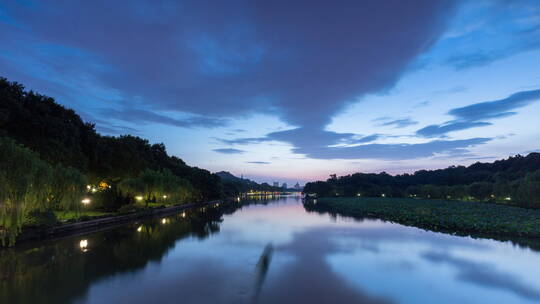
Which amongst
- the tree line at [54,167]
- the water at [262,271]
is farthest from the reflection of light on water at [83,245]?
the tree line at [54,167]

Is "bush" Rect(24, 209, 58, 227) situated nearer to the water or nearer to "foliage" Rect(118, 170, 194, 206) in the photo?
the water

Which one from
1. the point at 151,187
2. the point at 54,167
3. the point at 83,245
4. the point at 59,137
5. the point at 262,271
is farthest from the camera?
the point at 151,187

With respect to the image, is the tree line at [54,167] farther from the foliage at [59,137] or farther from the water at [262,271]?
the water at [262,271]

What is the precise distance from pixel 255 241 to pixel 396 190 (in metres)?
111

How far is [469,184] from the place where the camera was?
106 m

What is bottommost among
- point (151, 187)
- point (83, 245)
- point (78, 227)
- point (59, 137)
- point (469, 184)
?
point (83, 245)

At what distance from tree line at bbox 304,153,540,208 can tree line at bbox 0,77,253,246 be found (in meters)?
62.0

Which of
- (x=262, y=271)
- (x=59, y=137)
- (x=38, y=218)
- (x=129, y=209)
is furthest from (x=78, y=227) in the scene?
(x=262, y=271)

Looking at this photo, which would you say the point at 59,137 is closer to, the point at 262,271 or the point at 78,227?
the point at 78,227

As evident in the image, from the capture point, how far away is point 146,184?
39562 mm

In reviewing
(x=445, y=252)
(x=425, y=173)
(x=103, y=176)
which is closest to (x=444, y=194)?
(x=425, y=173)

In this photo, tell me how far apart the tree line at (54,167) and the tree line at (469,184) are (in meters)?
62.0

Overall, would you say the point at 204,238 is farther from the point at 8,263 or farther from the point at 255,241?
the point at 8,263

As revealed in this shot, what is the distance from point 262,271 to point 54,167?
69.6 feet
